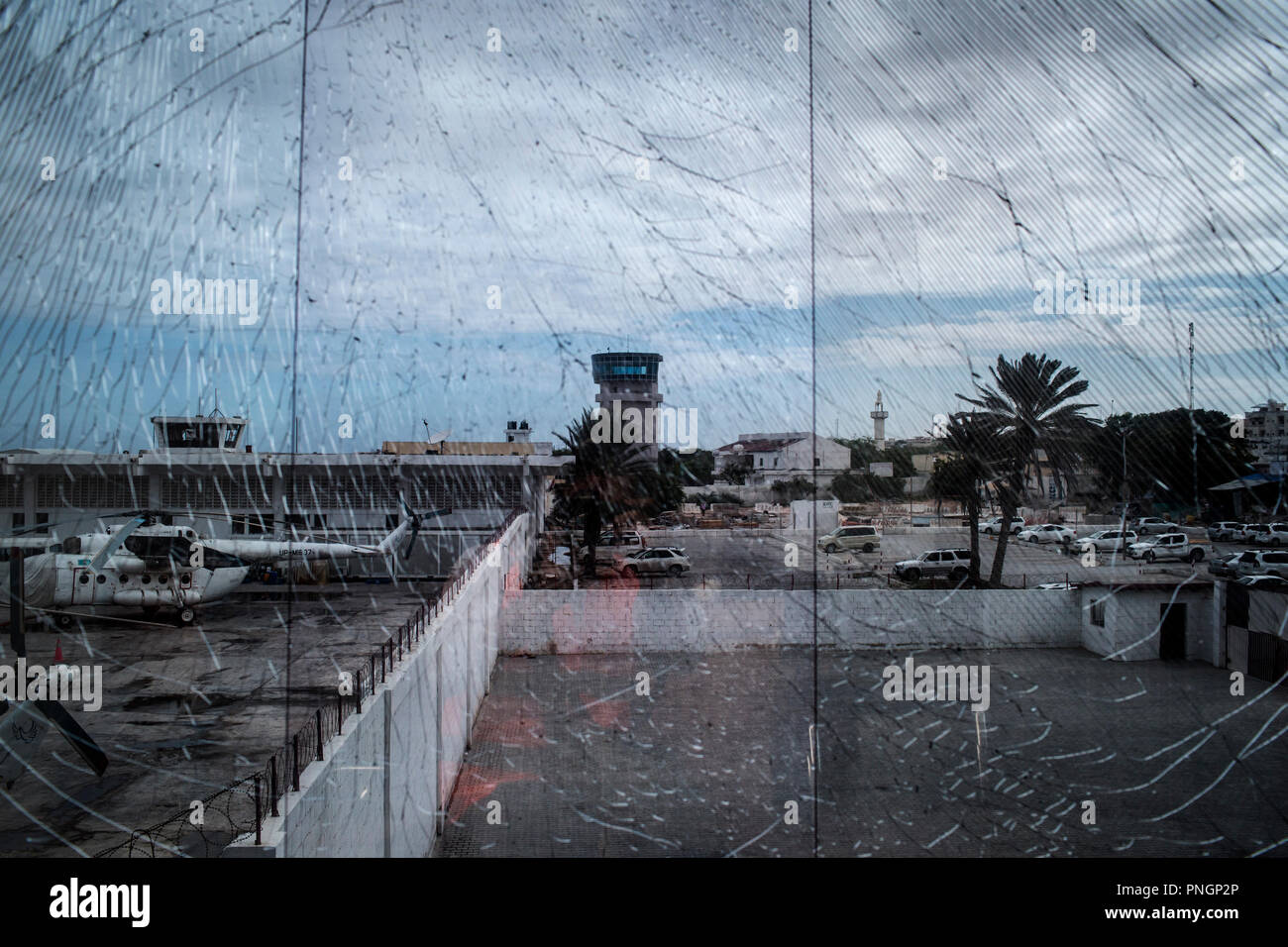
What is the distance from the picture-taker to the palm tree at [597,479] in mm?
9539

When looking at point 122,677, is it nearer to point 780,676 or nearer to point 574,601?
point 574,601

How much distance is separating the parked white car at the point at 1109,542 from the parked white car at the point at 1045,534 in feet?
0.92

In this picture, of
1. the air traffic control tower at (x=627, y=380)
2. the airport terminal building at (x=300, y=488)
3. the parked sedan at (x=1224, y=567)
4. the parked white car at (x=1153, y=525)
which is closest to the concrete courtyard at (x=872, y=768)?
the parked sedan at (x=1224, y=567)

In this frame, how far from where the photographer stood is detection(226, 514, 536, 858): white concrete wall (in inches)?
78.2

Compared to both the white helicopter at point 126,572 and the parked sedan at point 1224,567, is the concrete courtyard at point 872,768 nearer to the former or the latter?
the parked sedan at point 1224,567

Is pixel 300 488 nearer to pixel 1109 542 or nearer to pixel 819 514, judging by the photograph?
pixel 819 514

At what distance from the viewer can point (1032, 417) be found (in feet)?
22.2

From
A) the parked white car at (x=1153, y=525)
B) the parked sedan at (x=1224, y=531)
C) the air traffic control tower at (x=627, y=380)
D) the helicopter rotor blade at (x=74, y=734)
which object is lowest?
the helicopter rotor blade at (x=74, y=734)

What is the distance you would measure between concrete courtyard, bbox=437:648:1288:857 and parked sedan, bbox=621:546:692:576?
Answer: 2458 millimetres

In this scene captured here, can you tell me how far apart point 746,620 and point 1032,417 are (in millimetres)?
3085

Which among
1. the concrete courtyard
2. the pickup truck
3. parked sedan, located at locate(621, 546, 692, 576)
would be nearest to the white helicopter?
the concrete courtyard

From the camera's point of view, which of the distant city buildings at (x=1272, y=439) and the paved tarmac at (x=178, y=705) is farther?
the distant city buildings at (x=1272, y=439)
